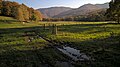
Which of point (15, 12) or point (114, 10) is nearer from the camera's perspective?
point (114, 10)

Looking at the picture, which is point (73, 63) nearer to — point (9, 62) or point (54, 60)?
point (54, 60)

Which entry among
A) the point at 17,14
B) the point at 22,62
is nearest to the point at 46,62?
the point at 22,62

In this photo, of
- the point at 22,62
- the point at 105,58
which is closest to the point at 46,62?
the point at 22,62

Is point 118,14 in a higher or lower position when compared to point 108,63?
higher

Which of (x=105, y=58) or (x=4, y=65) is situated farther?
(x=105, y=58)

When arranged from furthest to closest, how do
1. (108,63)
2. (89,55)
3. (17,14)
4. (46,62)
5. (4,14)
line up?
1. (4,14)
2. (17,14)
3. (89,55)
4. (46,62)
5. (108,63)

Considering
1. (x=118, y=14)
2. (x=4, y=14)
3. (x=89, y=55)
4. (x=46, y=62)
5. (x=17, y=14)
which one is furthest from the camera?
(x=4, y=14)

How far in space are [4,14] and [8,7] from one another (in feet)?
23.2

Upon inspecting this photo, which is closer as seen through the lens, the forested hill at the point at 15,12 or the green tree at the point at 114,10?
the green tree at the point at 114,10

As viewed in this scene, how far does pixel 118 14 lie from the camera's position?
3078 inches

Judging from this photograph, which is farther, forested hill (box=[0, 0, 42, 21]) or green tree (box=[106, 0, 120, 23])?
forested hill (box=[0, 0, 42, 21])

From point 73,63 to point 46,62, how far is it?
296cm

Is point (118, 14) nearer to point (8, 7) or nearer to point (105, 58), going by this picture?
point (105, 58)

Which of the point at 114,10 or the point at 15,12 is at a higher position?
the point at 15,12
